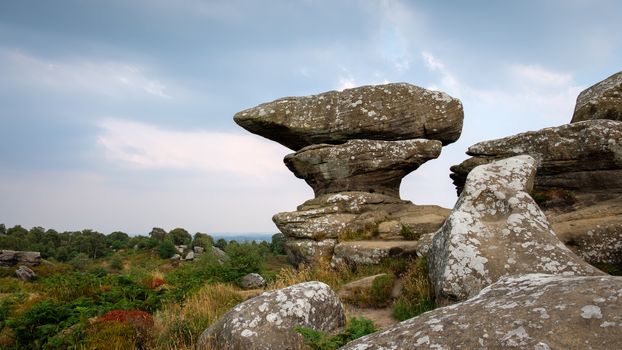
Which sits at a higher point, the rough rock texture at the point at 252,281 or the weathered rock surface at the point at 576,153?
the weathered rock surface at the point at 576,153

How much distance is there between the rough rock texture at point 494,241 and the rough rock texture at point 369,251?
356cm

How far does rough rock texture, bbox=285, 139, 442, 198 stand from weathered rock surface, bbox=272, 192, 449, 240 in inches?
44.5

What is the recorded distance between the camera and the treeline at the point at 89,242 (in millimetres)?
73125

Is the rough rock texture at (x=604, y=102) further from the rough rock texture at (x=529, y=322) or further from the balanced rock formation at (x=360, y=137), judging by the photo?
the rough rock texture at (x=529, y=322)

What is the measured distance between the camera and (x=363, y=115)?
21.9 m

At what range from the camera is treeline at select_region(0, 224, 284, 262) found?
73.1 metres

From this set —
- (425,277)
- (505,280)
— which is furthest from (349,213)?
(505,280)

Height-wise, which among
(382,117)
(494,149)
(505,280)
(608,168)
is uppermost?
(382,117)

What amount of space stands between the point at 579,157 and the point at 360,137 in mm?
9867

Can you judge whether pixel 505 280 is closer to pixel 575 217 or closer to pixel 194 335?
pixel 194 335

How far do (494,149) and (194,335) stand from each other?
1541cm

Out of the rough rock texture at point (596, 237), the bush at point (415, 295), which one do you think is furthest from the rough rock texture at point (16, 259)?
the rough rock texture at point (596, 237)

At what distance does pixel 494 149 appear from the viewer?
62.4ft

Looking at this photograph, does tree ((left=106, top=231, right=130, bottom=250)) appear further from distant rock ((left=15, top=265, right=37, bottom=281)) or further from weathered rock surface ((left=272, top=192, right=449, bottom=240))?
weathered rock surface ((left=272, top=192, right=449, bottom=240))
